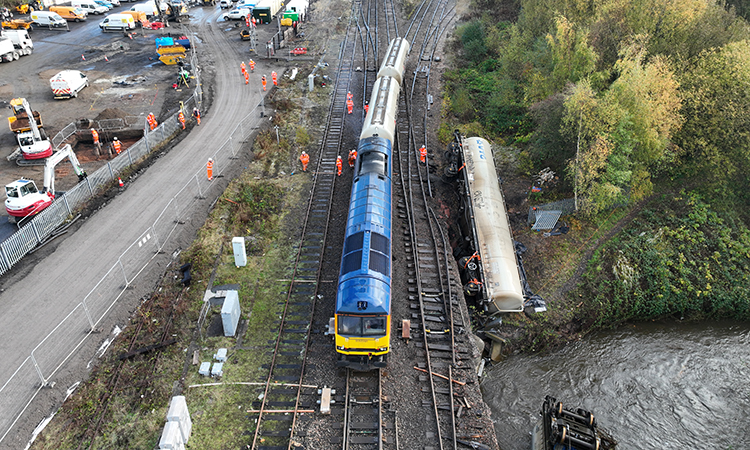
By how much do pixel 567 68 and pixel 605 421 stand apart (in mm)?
21696

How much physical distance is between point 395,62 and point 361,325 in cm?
2726

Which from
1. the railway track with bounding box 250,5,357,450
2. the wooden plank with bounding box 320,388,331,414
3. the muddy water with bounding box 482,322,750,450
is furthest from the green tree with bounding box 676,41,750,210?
the wooden plank with bounding box 320,388,331,414

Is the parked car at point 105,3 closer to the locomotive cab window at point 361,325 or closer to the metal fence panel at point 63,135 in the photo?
the metal fence panel at point 63,135

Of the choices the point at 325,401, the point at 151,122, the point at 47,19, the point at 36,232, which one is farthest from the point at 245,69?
the point at 325,401

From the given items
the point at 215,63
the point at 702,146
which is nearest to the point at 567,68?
the point at 702,146

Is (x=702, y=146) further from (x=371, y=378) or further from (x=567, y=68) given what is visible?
(x=371, y=378)

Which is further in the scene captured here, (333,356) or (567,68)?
(567,68)

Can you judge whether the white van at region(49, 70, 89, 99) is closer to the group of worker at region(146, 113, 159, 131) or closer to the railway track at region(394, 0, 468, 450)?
the group of worker at region(146, 113, 159, 131)

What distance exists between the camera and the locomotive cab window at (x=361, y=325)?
17062mm

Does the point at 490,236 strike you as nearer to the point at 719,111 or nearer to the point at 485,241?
the point at 485,241

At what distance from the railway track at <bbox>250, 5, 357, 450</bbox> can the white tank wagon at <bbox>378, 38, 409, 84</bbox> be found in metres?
8.74

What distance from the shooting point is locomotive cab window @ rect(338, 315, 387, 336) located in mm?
17062

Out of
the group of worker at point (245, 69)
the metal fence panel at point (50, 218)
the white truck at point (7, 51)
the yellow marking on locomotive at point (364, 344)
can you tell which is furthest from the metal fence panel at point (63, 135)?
the yellow marking on locomotive at point (364, 344)

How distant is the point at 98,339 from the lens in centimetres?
1939
